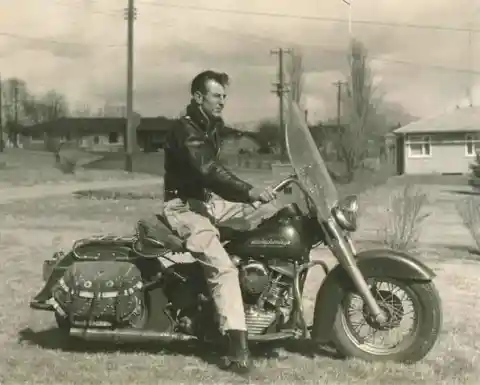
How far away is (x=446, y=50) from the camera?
2738mm

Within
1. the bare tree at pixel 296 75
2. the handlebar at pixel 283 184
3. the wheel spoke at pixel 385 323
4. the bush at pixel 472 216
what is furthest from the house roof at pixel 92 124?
the bush at pixel 472 216

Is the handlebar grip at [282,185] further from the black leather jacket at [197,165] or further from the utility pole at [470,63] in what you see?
the utility pole at [470,63]

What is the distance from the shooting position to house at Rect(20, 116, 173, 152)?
9.18ft

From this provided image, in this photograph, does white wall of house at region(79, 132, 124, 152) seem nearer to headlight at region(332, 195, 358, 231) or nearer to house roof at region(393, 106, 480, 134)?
headlight at region(332, 195, 358, 231)

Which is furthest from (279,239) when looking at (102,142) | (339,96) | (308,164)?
(102,142)

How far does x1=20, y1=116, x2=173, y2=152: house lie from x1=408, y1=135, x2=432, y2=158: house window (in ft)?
4.33

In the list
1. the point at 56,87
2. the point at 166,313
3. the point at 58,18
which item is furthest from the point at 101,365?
the point at 58,18

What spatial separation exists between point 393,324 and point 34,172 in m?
2.02

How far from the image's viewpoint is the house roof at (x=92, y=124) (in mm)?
2787

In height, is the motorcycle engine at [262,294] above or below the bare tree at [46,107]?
below

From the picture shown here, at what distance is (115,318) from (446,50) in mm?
2006

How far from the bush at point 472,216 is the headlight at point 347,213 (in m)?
1.15

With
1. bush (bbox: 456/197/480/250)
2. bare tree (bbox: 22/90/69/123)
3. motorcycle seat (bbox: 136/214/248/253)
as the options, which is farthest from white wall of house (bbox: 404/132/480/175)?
bare tree (bbox: 22/90/69/123)

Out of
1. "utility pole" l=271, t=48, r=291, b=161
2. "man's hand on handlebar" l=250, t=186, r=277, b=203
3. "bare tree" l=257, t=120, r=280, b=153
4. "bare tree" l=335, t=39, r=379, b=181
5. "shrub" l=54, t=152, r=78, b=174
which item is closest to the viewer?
"man's hand on handlebar" l=250, t=186, r=277, b=203
